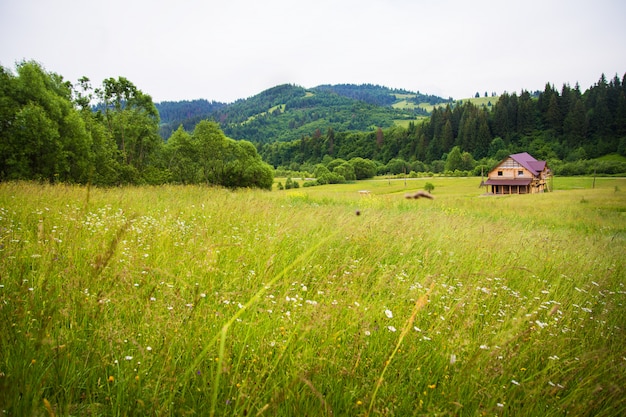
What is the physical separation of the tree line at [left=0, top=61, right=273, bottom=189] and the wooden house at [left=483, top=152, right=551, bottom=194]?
49741 millimetres

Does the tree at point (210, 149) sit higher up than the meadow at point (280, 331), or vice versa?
the tree at point (210, 149)

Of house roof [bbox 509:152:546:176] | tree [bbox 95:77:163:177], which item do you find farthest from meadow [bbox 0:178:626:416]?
house roof [bbox 509:152:546:176]

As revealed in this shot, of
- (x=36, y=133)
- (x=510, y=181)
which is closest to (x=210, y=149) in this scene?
(x=36, y=133)

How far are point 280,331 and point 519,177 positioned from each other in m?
78.0

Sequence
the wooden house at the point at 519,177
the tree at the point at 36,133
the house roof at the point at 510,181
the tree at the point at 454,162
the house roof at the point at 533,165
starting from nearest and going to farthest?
the tree at the point at 36,133
the wooden house at the point at 519,177
the house roof at the point at 510,181
the house roof at the point at 533,165
the tree at the point at 454,162

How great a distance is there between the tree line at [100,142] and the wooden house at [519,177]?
49741 millimetres

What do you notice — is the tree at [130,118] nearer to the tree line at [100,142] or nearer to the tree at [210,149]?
the tree line at [100,142]

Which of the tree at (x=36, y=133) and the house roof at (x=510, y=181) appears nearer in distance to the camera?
the tree at (x=36, y=133)

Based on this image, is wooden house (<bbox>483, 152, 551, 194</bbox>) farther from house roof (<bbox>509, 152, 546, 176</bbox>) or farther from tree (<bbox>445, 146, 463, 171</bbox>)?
tree (<bbox>445, 146, 463, 171</bbox>)

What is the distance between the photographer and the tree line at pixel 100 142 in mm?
19766

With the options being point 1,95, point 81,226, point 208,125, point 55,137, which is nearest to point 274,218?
point 81,226

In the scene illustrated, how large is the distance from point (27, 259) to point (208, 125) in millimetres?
40655

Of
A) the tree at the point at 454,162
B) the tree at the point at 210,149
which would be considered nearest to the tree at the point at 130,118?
the tree at the point at 210,149

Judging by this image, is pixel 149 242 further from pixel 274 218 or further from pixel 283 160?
pixel 283 160
